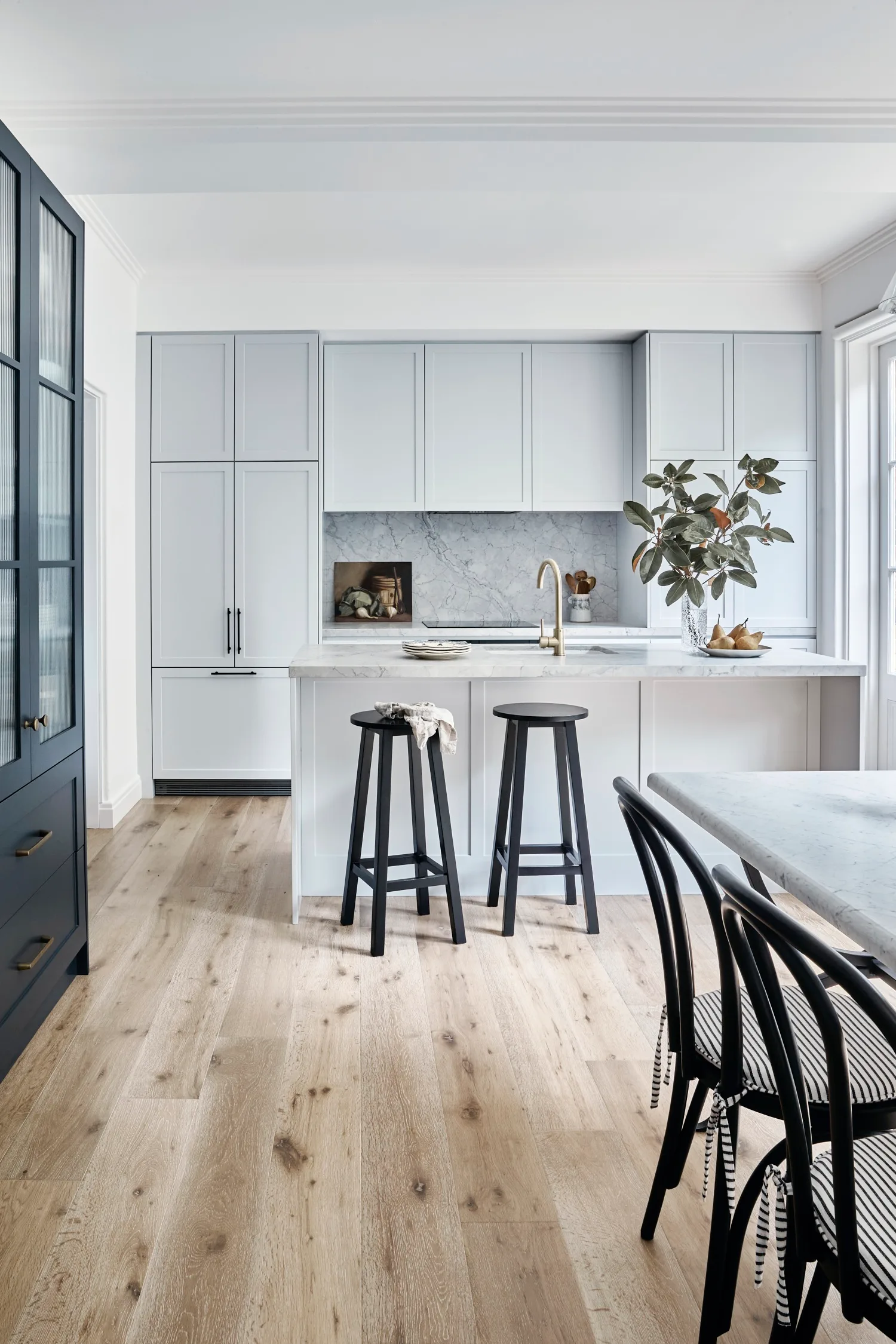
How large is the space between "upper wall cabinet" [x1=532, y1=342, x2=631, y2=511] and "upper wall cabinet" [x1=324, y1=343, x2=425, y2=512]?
68 cm

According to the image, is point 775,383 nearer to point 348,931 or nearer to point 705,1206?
point 348,931

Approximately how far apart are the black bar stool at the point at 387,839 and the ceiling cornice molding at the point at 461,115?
6.22 feet

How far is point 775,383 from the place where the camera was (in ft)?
16.6

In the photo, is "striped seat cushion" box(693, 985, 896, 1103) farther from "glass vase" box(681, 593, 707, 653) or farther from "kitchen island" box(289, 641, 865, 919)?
"glass vase" box(681, 593, 707, 653)

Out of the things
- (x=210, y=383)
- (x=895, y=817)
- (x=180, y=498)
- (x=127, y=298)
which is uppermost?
(x=127, y=298)

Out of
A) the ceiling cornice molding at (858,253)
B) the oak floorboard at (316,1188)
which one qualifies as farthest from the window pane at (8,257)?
the ceiling cornice molding at (858,253)

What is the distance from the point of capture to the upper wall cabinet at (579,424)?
527 cm

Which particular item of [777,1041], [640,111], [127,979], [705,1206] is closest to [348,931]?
[127,979]

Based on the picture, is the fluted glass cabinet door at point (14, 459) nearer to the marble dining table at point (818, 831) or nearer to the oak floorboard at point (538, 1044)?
the oak floorboard at point (538, 1044)

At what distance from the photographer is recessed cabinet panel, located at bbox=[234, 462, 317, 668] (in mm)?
5051

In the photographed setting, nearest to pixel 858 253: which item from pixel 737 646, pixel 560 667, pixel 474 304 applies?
pixel 474 304

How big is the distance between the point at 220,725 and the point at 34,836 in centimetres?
275

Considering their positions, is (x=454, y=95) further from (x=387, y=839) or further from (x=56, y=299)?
(x=387, y=839)

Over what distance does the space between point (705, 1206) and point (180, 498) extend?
14.1ft
